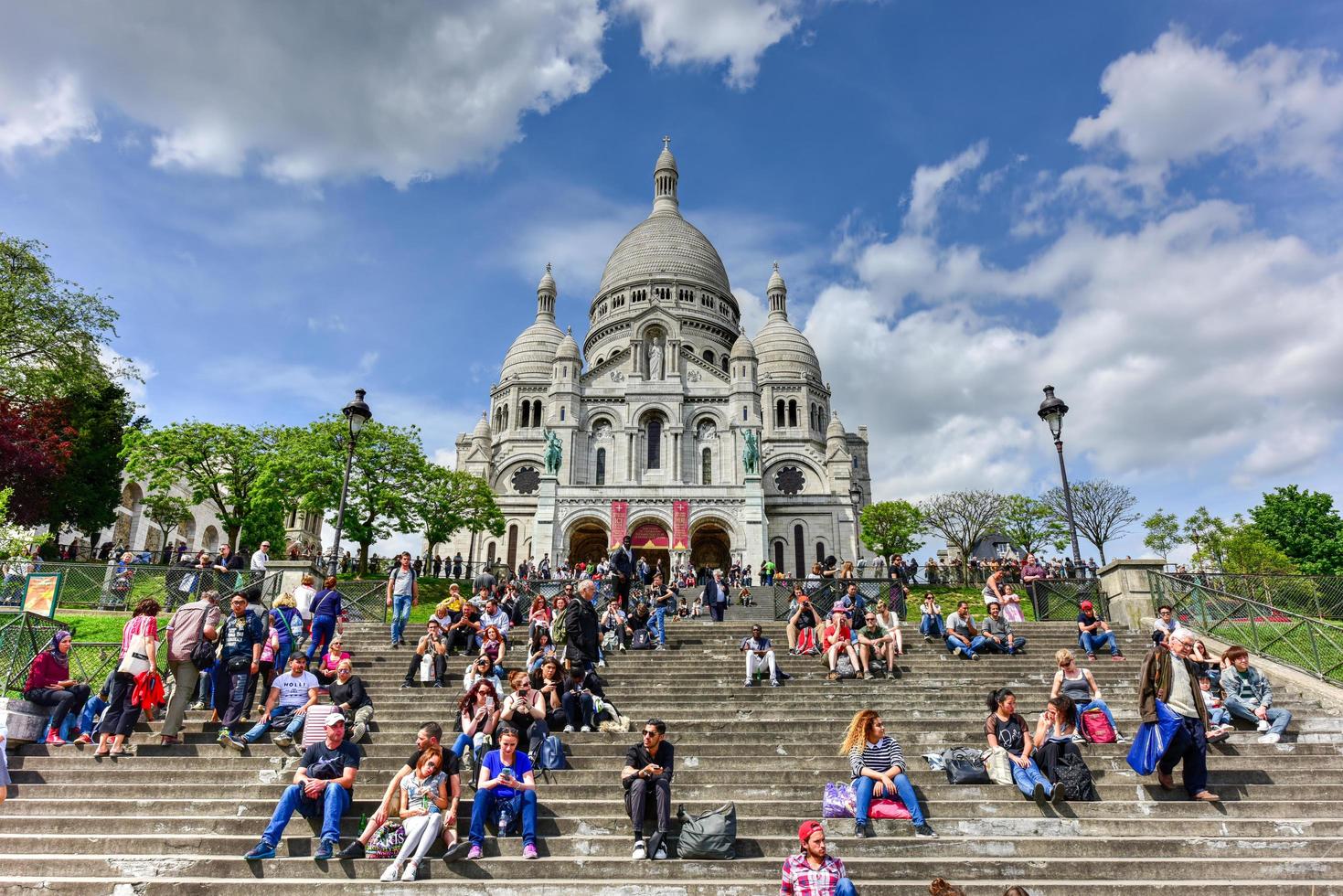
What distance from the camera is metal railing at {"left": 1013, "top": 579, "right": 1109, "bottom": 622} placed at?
51.2 ft

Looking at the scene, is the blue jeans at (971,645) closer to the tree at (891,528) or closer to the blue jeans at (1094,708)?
the blue jeans at (1094,708)

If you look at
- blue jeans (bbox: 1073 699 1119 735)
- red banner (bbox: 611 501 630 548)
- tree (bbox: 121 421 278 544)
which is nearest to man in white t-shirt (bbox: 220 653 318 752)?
blue jeans (bbox: 1073 699 1119 735)

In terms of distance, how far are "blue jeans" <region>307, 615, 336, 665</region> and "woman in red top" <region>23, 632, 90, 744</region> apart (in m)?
2.82

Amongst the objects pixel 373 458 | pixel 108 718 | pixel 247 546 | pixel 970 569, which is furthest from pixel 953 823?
pixel 247 546

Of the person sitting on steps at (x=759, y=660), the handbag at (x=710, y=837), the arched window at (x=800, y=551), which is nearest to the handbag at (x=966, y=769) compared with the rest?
the handbag at (x=710, y=837)

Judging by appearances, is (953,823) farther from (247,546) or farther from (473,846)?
(247,546)

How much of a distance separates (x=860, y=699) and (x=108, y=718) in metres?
9.57

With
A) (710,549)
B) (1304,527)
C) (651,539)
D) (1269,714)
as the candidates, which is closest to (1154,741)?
(1269,714)

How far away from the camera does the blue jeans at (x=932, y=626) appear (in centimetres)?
1375

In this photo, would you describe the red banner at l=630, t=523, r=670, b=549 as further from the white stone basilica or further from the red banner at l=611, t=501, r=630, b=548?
the red banner at l=611, t=501, r=630, b=548

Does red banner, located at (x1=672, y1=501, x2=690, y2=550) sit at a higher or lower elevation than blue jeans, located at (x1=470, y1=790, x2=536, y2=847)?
higher

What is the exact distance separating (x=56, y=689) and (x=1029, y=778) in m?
11.4

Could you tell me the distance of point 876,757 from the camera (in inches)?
291

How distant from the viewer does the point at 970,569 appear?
2661 centimetres
